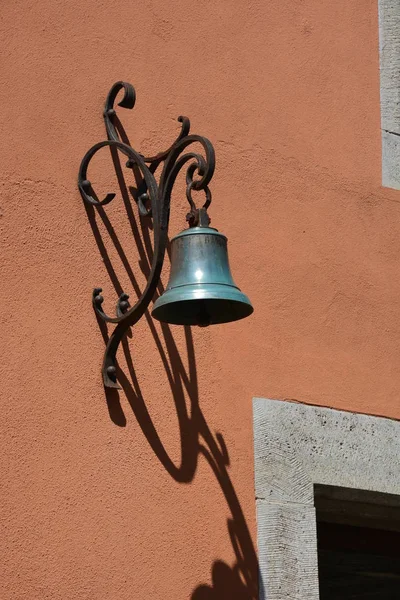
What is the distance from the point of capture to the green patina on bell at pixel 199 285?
359 cm

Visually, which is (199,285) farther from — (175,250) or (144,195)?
(144,195)

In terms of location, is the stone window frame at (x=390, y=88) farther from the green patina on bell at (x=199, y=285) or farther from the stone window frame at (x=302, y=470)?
the green patina on bell at (x=199, y=285)

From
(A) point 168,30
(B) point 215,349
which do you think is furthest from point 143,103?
(B) point 215,349

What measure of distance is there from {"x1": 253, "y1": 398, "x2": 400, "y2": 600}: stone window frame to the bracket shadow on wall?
0.54m

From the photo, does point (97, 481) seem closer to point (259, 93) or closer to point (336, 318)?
point (336, 318)

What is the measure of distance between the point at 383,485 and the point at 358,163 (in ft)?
3.73

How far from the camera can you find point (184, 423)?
13.3ft

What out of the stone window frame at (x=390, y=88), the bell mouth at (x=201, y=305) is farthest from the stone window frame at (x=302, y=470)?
the stone window frame at (x=390, y=88)

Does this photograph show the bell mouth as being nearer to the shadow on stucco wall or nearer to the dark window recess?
the shadow on stucco wall

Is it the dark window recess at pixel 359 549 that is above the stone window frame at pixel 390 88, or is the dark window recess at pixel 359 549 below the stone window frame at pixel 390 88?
below

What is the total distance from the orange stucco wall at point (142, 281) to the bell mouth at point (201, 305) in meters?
0.31

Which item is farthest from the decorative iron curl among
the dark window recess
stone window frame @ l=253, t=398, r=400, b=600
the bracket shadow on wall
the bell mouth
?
the dark window recess

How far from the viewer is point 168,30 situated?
4371mm

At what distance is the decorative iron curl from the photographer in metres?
3.81
